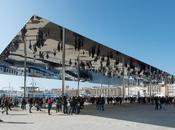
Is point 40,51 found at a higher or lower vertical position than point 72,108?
higher

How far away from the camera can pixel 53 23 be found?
24.2 m

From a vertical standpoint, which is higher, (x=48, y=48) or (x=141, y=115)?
(x=48, y=48)

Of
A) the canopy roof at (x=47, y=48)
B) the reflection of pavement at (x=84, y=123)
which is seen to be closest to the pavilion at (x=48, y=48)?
the canopy roof at (x=47, y=48)

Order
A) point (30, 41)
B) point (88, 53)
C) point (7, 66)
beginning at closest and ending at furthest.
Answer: point (30, 41) → point (88, 53) → point (7, 66)

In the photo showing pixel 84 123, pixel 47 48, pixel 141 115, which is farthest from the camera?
pixel 47 48

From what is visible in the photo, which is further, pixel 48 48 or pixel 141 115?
pixel 48 48

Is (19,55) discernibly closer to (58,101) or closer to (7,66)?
(7,66)

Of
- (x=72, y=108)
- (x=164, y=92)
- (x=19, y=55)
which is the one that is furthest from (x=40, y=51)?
(x=164, y=92)

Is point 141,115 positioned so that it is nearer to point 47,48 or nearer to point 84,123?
point 84,123

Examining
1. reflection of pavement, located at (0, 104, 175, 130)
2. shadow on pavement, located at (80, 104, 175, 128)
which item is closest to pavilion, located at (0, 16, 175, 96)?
shadow on pavement, located at (80, 104, 175, 128)

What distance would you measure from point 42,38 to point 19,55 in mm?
10817

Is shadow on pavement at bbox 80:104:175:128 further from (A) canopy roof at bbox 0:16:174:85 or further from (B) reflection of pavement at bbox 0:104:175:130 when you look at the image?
(A) canopy roof at bbox 0:16:174:85

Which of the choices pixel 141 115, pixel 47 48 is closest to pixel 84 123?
pixel 141 115

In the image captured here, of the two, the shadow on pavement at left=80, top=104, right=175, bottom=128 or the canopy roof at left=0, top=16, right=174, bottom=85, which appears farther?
the canopy roof at left=0, top=16, right=174, bottom=85
